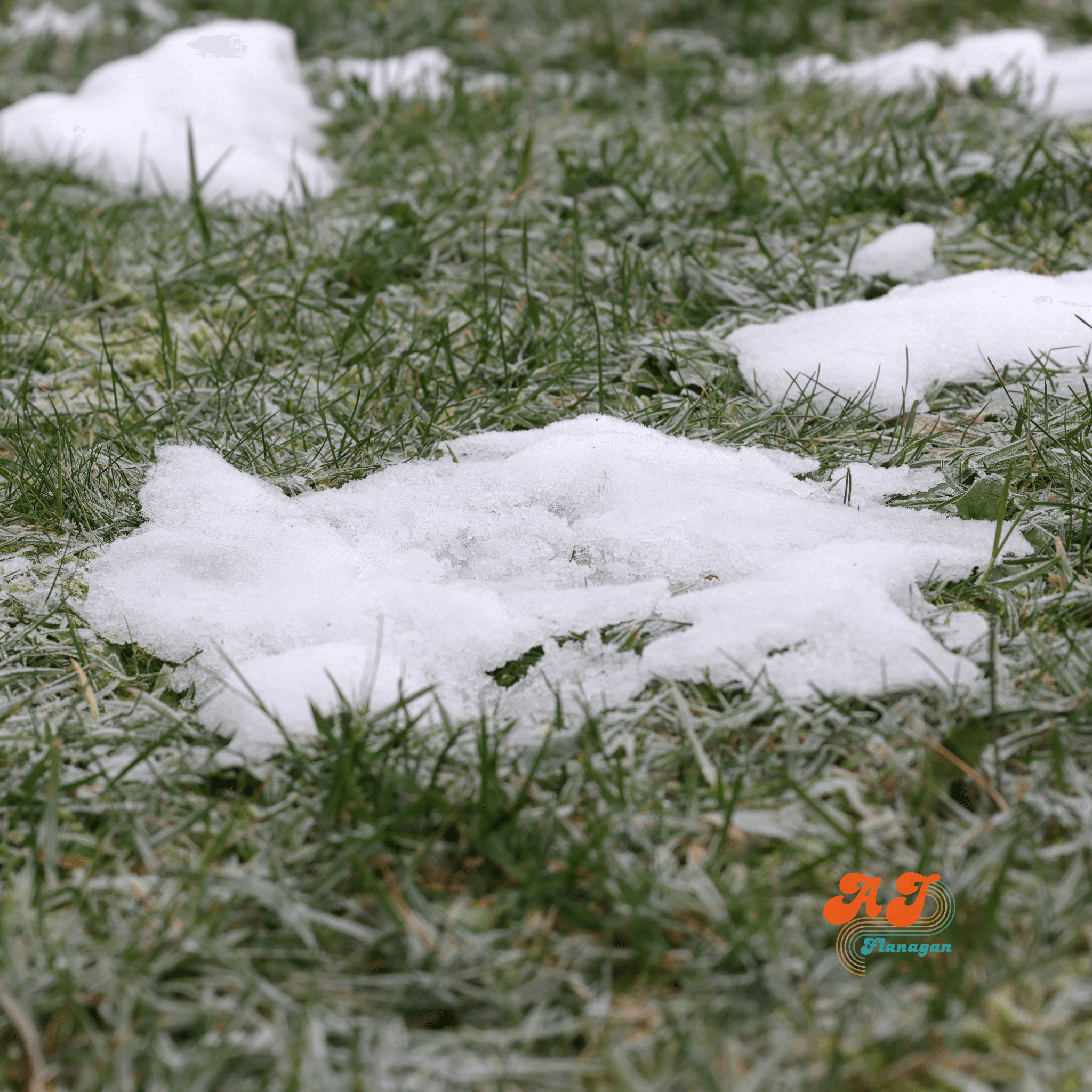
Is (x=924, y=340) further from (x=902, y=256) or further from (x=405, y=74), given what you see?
(x=405, y=74)

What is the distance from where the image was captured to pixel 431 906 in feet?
4.00

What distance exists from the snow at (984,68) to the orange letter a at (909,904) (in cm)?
356

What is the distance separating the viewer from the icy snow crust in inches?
58.7

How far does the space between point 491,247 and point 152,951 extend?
2.39m

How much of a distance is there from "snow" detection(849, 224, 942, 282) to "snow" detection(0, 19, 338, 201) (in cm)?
Result: 190

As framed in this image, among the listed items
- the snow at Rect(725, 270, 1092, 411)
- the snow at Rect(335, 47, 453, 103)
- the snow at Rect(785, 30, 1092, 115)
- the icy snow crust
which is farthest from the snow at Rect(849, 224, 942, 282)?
the snow at Rect(335, 47, 453, 103)

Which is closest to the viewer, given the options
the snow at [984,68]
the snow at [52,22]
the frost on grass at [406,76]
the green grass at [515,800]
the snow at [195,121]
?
the green grass at [515,800]

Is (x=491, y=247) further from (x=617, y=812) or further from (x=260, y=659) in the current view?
(x=617, y=812)

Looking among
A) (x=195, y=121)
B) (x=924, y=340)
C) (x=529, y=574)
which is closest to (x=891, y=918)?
(x=529, y=574)

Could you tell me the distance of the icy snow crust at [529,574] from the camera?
149 cm

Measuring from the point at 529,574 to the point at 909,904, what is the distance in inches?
33.9

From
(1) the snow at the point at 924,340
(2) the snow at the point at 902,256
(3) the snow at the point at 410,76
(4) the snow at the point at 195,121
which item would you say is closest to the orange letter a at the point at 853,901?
(1) the snow at the point at 924,340

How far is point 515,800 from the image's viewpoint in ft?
4.25

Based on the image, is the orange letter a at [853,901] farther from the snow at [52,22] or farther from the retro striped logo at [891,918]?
the snow at [52,22]
